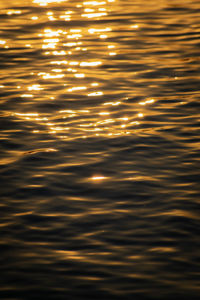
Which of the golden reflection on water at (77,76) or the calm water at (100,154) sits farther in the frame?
the golden reflection on water at (77,76)

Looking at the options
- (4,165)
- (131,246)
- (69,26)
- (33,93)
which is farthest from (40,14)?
(131,246)

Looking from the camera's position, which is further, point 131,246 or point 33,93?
point 33,93

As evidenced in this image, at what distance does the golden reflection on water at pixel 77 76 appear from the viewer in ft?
29.6

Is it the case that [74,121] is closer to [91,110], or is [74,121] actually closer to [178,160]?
[91,110]

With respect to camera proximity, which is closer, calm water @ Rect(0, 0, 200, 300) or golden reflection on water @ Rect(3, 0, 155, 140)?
calm water @ Rect(0, 0, 200, 300)

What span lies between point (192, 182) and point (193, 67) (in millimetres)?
3984

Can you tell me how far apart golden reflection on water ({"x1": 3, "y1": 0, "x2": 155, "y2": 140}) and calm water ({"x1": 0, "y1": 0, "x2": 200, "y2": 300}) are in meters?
0.03

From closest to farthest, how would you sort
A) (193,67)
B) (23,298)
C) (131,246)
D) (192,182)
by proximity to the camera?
(23,298)
(131,246)
(192,182)
(193,67)

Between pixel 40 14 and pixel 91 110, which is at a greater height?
pixel 40 14

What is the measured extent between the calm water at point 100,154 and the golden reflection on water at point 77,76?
3 cm

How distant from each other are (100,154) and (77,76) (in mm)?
2877

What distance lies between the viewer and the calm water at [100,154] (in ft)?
19.5

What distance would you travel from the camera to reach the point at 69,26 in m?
13.0

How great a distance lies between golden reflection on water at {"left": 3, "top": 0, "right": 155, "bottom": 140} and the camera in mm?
9023
